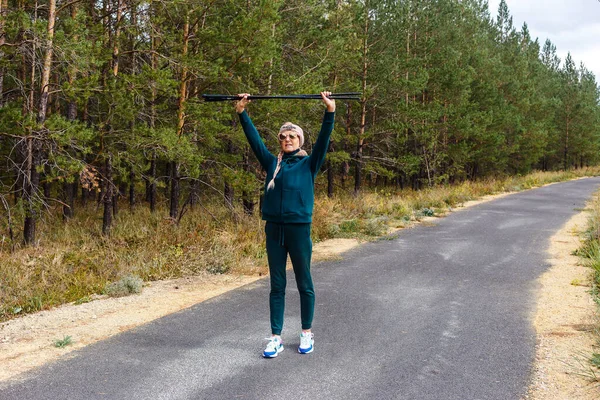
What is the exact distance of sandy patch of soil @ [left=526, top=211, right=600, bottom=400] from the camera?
12.4ft

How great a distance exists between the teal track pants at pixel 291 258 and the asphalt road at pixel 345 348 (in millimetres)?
412

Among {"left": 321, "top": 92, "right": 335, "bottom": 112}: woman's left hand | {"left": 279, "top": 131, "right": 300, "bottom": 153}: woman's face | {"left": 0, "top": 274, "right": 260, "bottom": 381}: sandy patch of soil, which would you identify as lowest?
{"left": 0, "top": 274, "right": 260, "bottom": 381}: sandy patch of soil

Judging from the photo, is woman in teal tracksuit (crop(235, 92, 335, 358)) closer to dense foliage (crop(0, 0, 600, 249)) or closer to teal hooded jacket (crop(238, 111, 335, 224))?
teal hooded jacket (crop(238, 111, 335, 224))

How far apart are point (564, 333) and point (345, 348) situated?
2.46 m

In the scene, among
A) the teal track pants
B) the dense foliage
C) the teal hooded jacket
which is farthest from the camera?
the dense foliage

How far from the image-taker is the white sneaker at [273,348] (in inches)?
167

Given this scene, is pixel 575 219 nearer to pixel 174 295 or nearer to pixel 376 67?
→ pixel 376 67

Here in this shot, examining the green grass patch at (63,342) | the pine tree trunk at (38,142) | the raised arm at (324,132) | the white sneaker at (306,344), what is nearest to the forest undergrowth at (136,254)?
the pine tree trunk at (38,142)

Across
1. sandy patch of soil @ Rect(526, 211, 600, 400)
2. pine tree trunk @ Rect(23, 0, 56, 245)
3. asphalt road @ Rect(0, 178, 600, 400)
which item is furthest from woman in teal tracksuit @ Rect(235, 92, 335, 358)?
pine tree trunk @ Rect(23, 0, 56, 245)

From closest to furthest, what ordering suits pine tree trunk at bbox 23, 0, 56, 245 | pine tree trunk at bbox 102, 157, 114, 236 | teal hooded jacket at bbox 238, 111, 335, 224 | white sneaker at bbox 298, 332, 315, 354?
teal hooded jacket at bbox 238, 111, 335, 224, white sneaker at bbox 298, 332, 315, 354, pine tree trunk at bbox 23, 0, 56, 245, pine tree trunk at bbox 102, 157, 114, 236

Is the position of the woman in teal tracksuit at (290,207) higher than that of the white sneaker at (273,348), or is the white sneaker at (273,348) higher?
the woman in teal tracksuit at (290,207)

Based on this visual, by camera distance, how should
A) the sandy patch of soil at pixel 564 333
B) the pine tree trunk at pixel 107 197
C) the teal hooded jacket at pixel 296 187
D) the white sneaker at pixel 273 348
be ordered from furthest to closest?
1. the pine tree trunk at pixel 107 197
2. the white sneaker at pixel 273 348
3. the teal hooded jacket at pixel 296 187
4. the sandy patch of soil at pixel 564 333

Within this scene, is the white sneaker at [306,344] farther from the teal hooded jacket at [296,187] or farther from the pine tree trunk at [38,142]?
the pine tree trunk at [38,142]

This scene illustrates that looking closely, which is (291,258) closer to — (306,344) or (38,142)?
(306,344)
